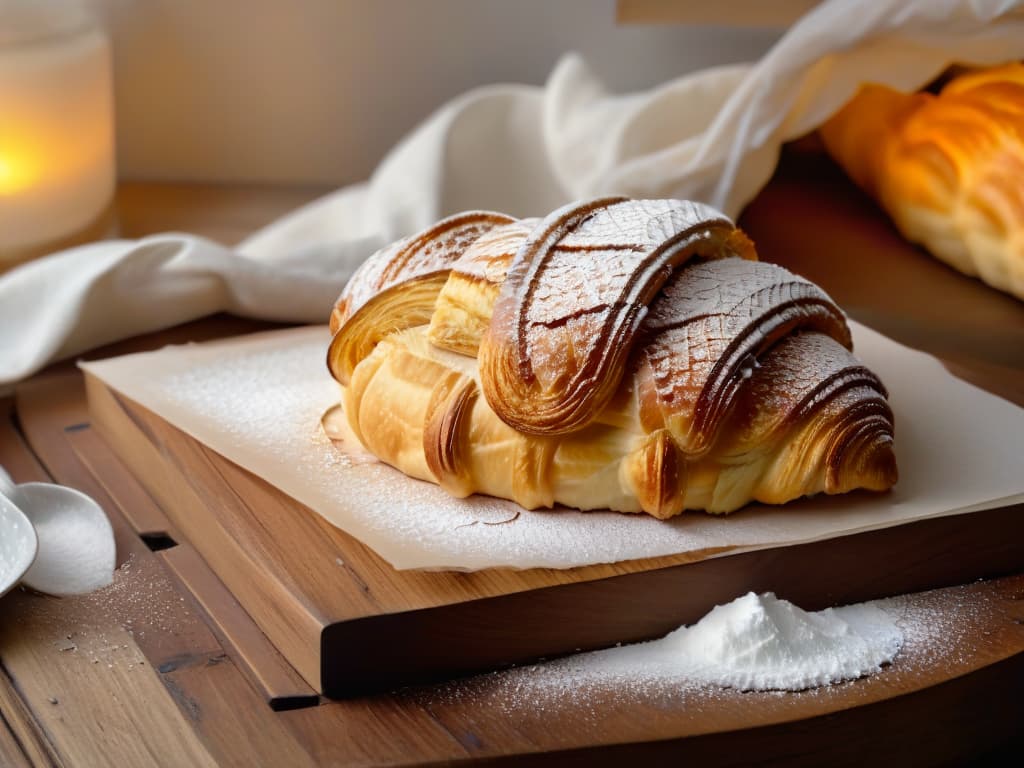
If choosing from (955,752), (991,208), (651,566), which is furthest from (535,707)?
(991,208)

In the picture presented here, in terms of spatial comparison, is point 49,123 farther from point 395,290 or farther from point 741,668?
point 741,668

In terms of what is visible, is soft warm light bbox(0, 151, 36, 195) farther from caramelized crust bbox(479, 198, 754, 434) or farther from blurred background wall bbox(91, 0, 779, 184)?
caramelized crust bbox(479, 198, 754, 434)

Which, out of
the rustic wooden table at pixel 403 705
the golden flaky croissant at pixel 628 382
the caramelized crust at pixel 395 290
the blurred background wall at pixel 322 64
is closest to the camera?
the rustic wooden table at pixel 403 705

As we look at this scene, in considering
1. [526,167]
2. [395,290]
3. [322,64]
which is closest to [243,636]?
[395,290]

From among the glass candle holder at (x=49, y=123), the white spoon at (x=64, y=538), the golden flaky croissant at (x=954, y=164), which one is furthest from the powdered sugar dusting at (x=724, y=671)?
the glass candle holder at (x=49, y=123)

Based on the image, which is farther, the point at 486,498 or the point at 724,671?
the point at 486,498

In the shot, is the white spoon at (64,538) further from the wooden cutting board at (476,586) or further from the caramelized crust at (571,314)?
the caramelized crust at (571,314)

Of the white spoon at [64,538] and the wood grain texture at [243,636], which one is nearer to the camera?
the wood grain texture at [243,636]

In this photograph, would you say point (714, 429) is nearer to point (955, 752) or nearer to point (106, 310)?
point (955, 752)
